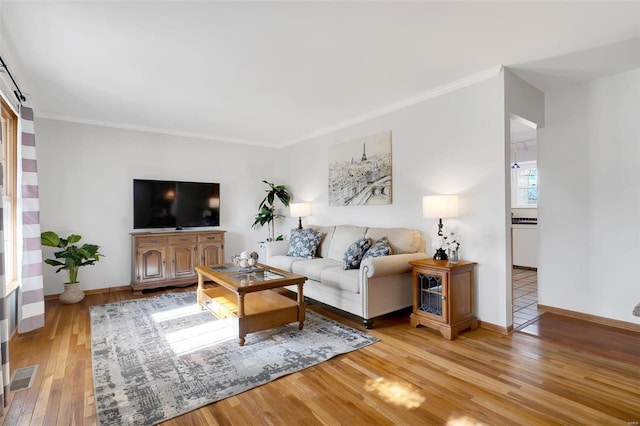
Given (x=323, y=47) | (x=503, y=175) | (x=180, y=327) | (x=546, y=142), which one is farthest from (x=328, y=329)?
(x=546, y=142)

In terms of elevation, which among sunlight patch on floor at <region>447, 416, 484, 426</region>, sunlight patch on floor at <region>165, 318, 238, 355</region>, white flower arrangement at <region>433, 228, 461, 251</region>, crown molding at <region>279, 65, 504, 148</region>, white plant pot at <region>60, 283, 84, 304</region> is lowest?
sunlight patch on floor at <region>447, 416, 484, 426</region>

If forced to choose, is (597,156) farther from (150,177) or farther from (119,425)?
(150,177)

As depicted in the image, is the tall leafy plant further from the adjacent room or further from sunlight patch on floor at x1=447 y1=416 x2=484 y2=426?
sunlight patch on floor at x1=447 y1=416 x2=484 y2=426

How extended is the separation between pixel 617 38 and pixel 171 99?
4233 millimetres

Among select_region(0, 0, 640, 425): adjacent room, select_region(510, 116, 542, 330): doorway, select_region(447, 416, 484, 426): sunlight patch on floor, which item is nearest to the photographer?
select_region(447, 416, 484, 426): sunlight patch on floor

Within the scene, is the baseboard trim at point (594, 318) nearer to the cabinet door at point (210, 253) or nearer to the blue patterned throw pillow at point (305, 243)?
the blue patterned throw pillow at point (305, 243)

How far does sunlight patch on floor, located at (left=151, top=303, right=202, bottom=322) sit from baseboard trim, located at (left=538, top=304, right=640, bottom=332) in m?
4.00

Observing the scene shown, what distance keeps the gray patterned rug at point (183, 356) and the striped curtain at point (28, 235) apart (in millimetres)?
543

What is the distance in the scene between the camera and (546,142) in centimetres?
369

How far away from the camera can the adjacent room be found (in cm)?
205

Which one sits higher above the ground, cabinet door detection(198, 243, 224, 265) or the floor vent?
cabinet door detection(198, 243, 224, 265)

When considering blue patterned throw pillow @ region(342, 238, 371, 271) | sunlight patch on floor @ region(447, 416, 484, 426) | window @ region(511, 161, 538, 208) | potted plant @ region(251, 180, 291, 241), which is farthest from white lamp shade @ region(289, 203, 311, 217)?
window @ region(511, 161, 538, 208)

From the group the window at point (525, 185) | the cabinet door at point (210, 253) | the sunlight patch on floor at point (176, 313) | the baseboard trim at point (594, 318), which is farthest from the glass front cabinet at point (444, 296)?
the window at point (525, 185)

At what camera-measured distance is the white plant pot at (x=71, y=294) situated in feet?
13.4
